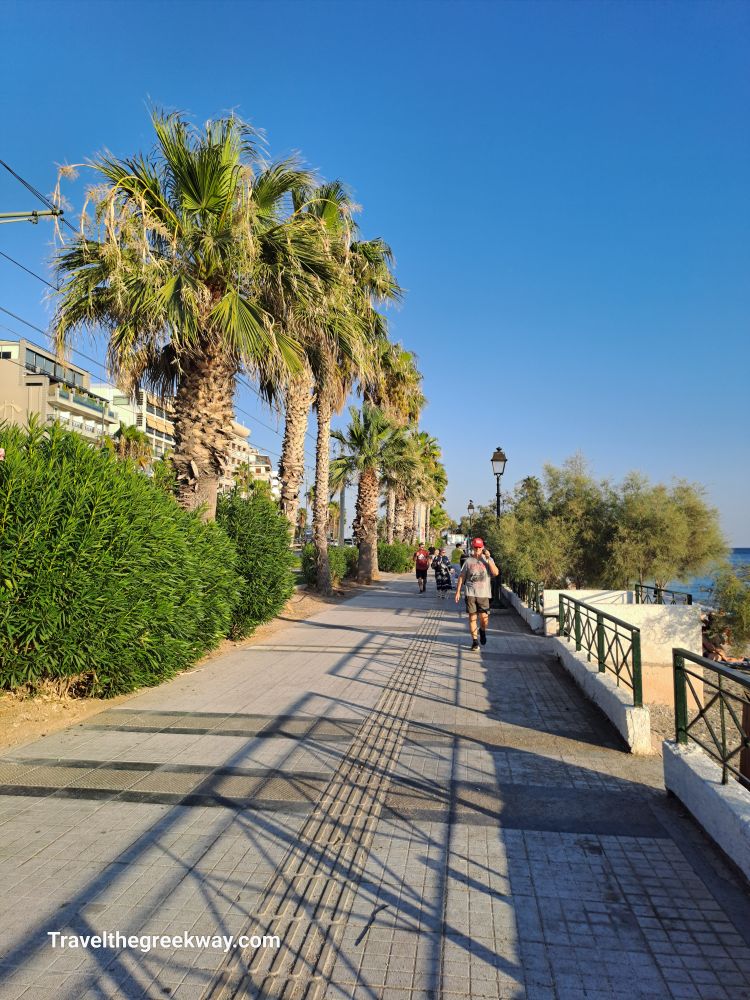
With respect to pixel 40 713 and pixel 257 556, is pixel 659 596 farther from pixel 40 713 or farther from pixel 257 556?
pixel 40 713

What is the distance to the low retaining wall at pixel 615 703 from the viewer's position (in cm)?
552

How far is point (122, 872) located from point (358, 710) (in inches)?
140

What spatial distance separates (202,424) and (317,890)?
25.5ft

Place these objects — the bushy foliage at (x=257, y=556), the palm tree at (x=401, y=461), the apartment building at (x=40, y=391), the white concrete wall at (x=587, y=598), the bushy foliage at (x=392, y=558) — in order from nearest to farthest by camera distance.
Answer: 1. the bushy foliage at (x=257, y=556)
2. the white concrete wall at (x=587, y=598)
3. the palm tree at (x=401, y=461)
4. the apartment building at (x=40, y=391)
5. the bushy foliage at (x=392, y=558)

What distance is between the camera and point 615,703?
19.6 ft

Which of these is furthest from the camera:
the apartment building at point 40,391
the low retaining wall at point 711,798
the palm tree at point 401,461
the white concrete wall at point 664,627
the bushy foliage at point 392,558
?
the bushy foliage at point 392,558

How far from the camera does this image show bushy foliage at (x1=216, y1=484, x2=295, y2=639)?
11.3 meters

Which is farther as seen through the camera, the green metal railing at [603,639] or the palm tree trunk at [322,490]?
the palm tree trunk at [322,490]

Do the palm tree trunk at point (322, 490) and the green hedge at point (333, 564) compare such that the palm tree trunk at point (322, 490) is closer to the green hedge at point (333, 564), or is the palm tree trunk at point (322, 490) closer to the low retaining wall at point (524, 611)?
the green hedge at point (333, 564)

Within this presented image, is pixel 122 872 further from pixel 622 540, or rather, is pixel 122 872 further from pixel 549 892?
pixel 622 540

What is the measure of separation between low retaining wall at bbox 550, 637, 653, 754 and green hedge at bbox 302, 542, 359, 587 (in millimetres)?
12851

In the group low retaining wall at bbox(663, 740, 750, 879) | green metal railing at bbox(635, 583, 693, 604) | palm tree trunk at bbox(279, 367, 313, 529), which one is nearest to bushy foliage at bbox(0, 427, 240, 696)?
low retaining wall at bbox(663, 740, 750, 879)

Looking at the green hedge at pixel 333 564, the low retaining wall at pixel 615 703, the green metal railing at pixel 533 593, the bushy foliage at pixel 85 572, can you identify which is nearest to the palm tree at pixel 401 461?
the green hedge at pixel 333 564

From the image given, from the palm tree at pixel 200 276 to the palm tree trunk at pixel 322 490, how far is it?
8682mm
